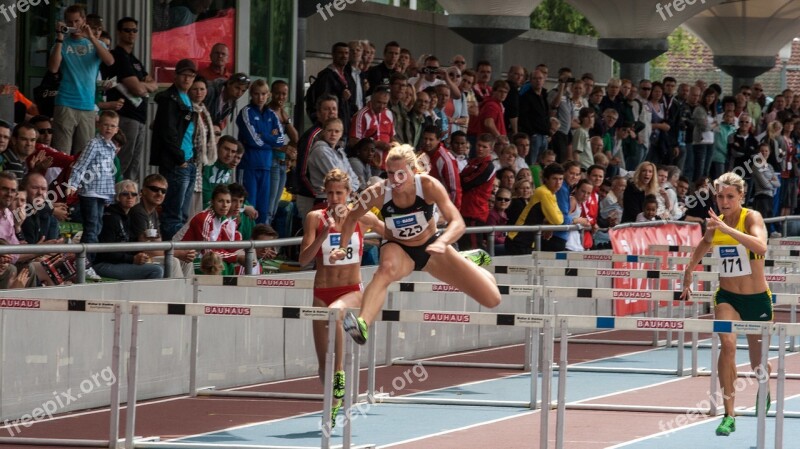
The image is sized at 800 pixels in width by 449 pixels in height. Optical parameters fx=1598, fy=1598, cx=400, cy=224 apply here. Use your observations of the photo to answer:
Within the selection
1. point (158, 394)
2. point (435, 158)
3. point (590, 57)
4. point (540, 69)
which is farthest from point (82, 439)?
point (590, 57)

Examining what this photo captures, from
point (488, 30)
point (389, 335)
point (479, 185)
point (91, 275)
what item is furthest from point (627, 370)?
point (488, 30)

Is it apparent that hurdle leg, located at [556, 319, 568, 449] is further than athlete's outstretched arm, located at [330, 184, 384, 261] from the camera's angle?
No

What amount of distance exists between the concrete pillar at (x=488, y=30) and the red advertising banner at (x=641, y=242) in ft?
19.2

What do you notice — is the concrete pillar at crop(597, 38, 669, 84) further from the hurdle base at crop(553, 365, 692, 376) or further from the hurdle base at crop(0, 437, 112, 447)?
the hurdle base at crop(0, 437, 112, 447)

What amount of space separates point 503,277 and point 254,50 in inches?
184

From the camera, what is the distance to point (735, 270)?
1291 cm

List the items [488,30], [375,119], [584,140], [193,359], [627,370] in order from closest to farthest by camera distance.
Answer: [193,359], [627,370], [375,119], [584,140], [488,30]

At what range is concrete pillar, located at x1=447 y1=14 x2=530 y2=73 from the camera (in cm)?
2777

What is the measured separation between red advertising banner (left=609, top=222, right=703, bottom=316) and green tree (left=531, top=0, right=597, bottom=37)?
38642mm

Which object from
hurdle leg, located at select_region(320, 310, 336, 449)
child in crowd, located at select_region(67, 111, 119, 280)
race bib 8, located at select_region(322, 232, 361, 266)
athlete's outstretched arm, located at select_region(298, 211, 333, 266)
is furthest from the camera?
child in crowd, located at select_region(67, 111, 119, 280)

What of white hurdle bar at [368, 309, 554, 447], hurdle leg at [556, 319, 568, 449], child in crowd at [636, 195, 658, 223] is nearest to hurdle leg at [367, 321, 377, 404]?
white hurdle bar at [368, 309, 554, 447]

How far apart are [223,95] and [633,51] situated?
15113mm

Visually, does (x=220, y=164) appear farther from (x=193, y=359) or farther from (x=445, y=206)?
(x=445, y=206)

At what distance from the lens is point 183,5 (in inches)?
787
